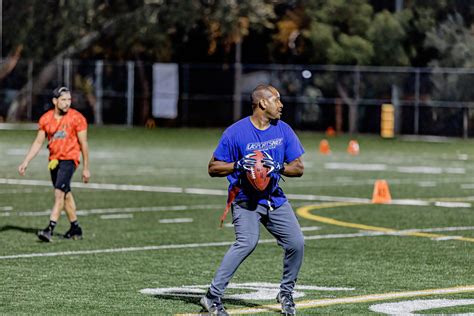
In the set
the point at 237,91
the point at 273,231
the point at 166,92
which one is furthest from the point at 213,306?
the point at 166,92

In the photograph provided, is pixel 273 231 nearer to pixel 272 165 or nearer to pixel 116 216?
pixel 272 165

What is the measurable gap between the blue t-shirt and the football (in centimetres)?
9

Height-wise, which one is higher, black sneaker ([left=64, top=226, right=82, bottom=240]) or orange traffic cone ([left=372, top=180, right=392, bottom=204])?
black sneaker ([left=64, top=226, right=82, bottom=240])

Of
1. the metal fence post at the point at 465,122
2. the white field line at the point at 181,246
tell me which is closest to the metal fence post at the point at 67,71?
the metal fence post at the point at 465,122

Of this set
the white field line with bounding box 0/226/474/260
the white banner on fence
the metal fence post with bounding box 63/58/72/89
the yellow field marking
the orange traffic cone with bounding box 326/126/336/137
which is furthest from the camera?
the metal fence post with bounding box 63/58/72/89

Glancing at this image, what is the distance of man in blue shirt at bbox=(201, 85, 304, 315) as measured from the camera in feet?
32.4

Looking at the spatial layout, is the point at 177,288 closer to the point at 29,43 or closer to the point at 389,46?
the point at 389,46

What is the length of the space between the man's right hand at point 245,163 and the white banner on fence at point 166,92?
45004 millimetres

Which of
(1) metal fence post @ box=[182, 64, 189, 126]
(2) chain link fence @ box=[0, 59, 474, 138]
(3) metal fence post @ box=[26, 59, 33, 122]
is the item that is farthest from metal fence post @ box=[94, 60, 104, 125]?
(1) metal fence post @ box=[182, 64, 189, 126]

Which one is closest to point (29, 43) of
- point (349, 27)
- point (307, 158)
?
point (349, 27)

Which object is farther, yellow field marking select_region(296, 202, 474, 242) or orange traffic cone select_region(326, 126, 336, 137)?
orange traffic cone select_region(326, 126, 336, 137)

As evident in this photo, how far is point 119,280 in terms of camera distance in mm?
12086

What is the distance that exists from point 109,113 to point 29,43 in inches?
197

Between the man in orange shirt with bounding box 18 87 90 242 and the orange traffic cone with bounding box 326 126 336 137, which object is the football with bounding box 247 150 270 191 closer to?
the man in orange shirt with bounding box 18 87 90 242
